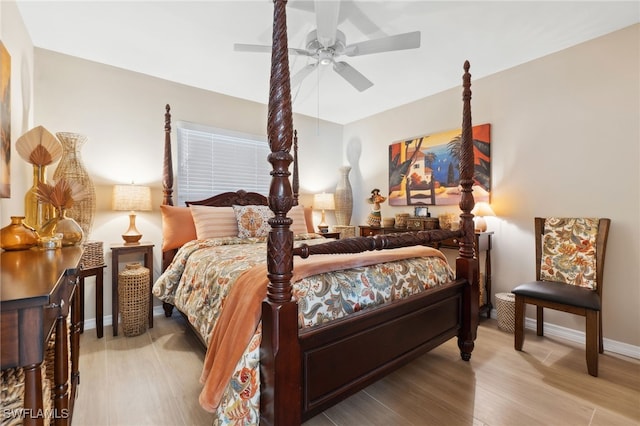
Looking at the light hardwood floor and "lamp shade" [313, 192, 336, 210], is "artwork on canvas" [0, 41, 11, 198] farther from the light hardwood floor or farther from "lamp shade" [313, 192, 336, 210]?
"lamp shade" [313, 192, 336, 210]

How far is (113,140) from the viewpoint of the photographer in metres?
2.99

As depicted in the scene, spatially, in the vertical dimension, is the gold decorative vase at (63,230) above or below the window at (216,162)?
below

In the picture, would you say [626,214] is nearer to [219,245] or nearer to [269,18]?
[269,18]

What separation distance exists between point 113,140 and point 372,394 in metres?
3.25

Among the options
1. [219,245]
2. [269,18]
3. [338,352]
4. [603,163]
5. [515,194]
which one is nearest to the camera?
[338,352]

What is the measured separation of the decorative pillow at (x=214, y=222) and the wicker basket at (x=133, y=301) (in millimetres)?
637

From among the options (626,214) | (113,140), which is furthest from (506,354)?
(113,140)

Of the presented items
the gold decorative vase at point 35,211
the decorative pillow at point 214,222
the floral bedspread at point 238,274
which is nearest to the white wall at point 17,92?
the gold decorative vase at point 35,211

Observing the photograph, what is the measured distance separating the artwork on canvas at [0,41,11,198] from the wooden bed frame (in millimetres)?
1631

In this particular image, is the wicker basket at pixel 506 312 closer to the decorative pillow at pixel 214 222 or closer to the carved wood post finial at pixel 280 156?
the carved wood post finial at pixel 280 156

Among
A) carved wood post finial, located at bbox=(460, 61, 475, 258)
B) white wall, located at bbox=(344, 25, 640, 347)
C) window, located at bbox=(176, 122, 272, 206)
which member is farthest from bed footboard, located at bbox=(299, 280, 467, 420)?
window, located at bbox=(176, 122, 272, 206)

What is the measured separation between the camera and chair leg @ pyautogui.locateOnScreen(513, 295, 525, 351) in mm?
2355

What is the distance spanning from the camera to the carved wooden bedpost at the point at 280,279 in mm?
1215

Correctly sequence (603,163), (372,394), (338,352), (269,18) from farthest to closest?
(603,163), (269,18), (372,394), (338,352)
